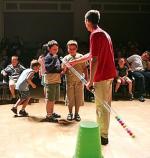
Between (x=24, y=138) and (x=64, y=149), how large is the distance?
735 mm

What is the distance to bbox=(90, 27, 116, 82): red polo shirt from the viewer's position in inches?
172

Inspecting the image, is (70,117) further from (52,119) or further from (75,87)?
(75,87)

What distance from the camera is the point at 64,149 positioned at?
4.68 meters

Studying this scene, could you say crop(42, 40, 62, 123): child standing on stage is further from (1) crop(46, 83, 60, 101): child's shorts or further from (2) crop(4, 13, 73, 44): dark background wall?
(2) crop(4, 13, 73, 44): dark background wall

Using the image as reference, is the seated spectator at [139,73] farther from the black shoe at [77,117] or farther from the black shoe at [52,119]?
the black shoe at [52,119]

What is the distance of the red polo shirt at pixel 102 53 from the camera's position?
437cm

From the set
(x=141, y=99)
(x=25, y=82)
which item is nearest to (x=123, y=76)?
(x=141, y=99)

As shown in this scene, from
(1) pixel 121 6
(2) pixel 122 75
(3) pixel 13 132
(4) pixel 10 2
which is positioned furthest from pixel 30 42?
(3) pixel 13 132

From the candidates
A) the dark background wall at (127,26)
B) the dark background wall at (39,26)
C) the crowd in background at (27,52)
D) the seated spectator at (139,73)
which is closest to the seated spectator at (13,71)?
the crowd in background at (27,52)

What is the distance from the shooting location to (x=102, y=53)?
444 centimetres

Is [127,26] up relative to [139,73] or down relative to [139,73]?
up

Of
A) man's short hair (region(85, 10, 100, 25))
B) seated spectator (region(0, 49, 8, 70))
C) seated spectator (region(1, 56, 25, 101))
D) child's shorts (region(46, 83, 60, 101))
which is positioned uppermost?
man's short hair (region(85, 10, 100, 25))

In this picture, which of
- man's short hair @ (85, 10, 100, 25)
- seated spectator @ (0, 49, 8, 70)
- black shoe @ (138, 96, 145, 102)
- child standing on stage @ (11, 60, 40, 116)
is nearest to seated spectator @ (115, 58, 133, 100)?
black shoe @ (138, 96, 145, 102)

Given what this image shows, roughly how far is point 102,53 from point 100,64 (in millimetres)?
142
